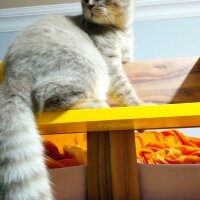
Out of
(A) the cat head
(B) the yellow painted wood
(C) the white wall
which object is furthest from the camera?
(C) the white wall

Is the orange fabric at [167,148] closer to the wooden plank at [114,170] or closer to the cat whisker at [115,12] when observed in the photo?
the wooden plank at [114,170]

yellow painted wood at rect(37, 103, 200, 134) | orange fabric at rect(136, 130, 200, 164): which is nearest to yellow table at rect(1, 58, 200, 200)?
yellow painted wood at rect(37, 103, 200, 134)

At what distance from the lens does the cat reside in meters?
0.68

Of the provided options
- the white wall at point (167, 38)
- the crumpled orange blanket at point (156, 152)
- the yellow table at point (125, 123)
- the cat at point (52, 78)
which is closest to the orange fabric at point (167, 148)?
the crumpled orange blanket at point (156, 152)

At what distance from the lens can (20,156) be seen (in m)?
0.68

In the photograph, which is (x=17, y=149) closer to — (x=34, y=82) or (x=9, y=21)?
(x=34, y=82)

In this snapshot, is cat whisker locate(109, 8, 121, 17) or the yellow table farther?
cat whisker locate(109, 8, 121, 17)

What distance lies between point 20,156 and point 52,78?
0.79ft

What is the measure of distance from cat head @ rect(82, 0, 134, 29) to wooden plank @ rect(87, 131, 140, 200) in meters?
0.43

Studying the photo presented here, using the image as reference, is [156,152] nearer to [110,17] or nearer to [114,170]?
[114,170]

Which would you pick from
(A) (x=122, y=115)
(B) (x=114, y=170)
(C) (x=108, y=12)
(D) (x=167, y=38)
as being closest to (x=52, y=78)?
(A) (x=122, y=115)

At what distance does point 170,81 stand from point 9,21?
3.73ft

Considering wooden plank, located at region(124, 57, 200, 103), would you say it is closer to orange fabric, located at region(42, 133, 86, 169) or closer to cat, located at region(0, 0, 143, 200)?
cat, located at region(0, 0, 143, 200)

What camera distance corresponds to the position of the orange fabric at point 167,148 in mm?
1079
